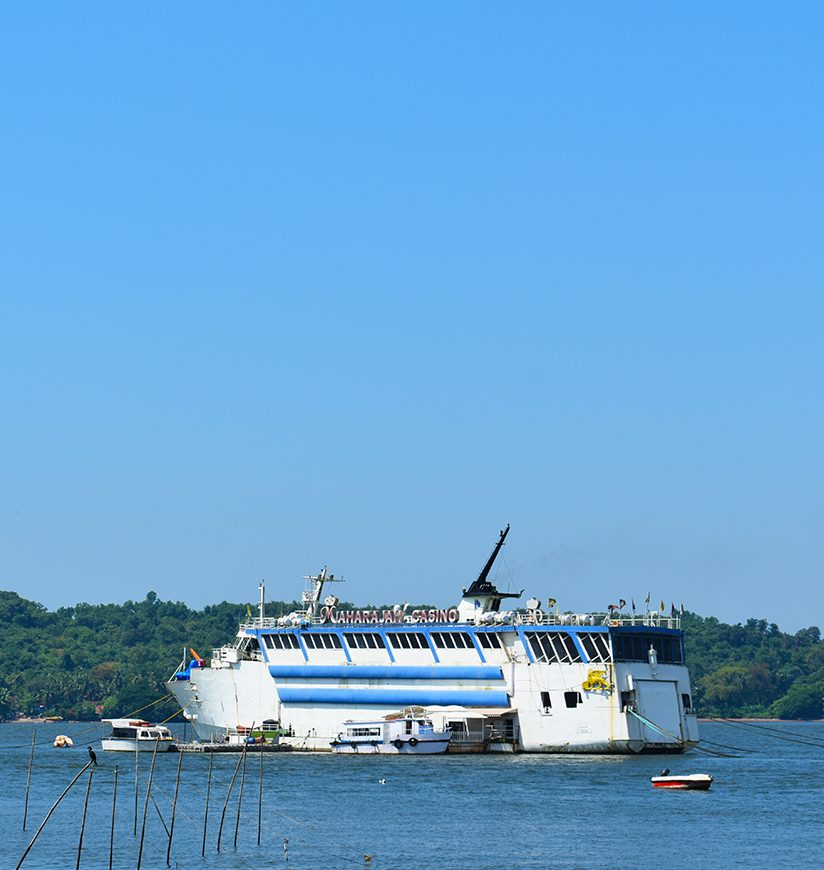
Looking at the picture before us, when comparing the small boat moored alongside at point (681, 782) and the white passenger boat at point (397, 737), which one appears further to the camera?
the white passenger boat at point (397, 737)

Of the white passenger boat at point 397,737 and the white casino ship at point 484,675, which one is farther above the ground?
the white casino ship at point 484,675

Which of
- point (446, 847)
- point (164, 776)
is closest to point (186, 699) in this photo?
point (164, 776)

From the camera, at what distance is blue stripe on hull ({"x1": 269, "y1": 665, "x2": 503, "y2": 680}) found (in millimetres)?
111938

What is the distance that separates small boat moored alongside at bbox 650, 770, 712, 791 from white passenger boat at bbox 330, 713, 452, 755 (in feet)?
72.2

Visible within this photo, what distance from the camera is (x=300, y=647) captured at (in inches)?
4766

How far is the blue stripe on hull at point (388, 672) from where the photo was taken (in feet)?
367

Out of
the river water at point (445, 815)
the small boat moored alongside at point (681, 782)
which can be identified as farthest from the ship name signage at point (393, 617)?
the small boat moored alongside at point (681, 782)

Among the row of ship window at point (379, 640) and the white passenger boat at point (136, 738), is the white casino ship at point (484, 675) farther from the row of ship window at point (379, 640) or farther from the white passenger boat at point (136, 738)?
the white passenger boat at point (136, 738)

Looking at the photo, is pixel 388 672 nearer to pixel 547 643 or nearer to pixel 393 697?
pixel 393 697

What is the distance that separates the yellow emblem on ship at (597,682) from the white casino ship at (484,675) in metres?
0.10

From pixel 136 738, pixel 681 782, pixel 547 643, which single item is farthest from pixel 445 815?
pixel 136 738

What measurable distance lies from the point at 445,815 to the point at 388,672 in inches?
1330

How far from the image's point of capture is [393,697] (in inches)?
4547

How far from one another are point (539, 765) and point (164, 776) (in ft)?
75.3
